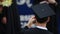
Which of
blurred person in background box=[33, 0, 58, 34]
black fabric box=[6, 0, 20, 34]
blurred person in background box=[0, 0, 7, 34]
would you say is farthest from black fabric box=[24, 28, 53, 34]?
blurred person in background box=[33, 0, 58, 34]

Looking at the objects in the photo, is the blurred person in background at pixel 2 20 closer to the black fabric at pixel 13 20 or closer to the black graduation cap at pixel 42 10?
the black fabric at pixel 13 20

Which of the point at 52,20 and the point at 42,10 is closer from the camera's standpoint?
the point at 42,10

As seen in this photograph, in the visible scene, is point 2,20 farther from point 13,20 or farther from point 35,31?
point 35,31

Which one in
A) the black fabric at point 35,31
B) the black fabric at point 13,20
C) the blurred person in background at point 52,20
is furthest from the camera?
the blurred person in background at point 52,20

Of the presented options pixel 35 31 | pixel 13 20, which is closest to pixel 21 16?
pixel 13 20

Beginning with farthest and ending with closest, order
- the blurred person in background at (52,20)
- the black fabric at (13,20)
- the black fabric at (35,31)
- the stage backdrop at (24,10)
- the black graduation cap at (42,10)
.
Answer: the stage backdrop at (24,10) → the blurred person in background at (52,20) → the black fabric at (13,20) → the black graduation cap at (42,10) → the black fabric at (35,31)

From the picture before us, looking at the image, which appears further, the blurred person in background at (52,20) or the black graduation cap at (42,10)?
the blurred person in background at (52,20)

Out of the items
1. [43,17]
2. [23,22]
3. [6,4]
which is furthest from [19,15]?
[43,17]

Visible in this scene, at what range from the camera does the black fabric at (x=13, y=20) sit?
332 centimetres

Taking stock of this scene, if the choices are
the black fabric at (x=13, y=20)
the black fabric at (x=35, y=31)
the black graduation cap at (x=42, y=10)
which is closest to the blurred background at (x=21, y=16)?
the black fabric at (x=13, y=20)

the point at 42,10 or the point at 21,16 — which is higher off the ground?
the point at 42,10

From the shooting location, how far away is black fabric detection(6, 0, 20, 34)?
332cm

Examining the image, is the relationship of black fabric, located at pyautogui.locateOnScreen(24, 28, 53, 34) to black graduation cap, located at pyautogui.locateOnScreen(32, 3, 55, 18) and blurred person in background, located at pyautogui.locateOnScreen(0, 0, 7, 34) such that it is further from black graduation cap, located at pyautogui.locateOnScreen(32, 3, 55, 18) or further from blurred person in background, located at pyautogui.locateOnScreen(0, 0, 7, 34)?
blurred person in background, located at pyautogui.locateOnScreen(0, 0, 7, 34)

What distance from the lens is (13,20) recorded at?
3.39m
